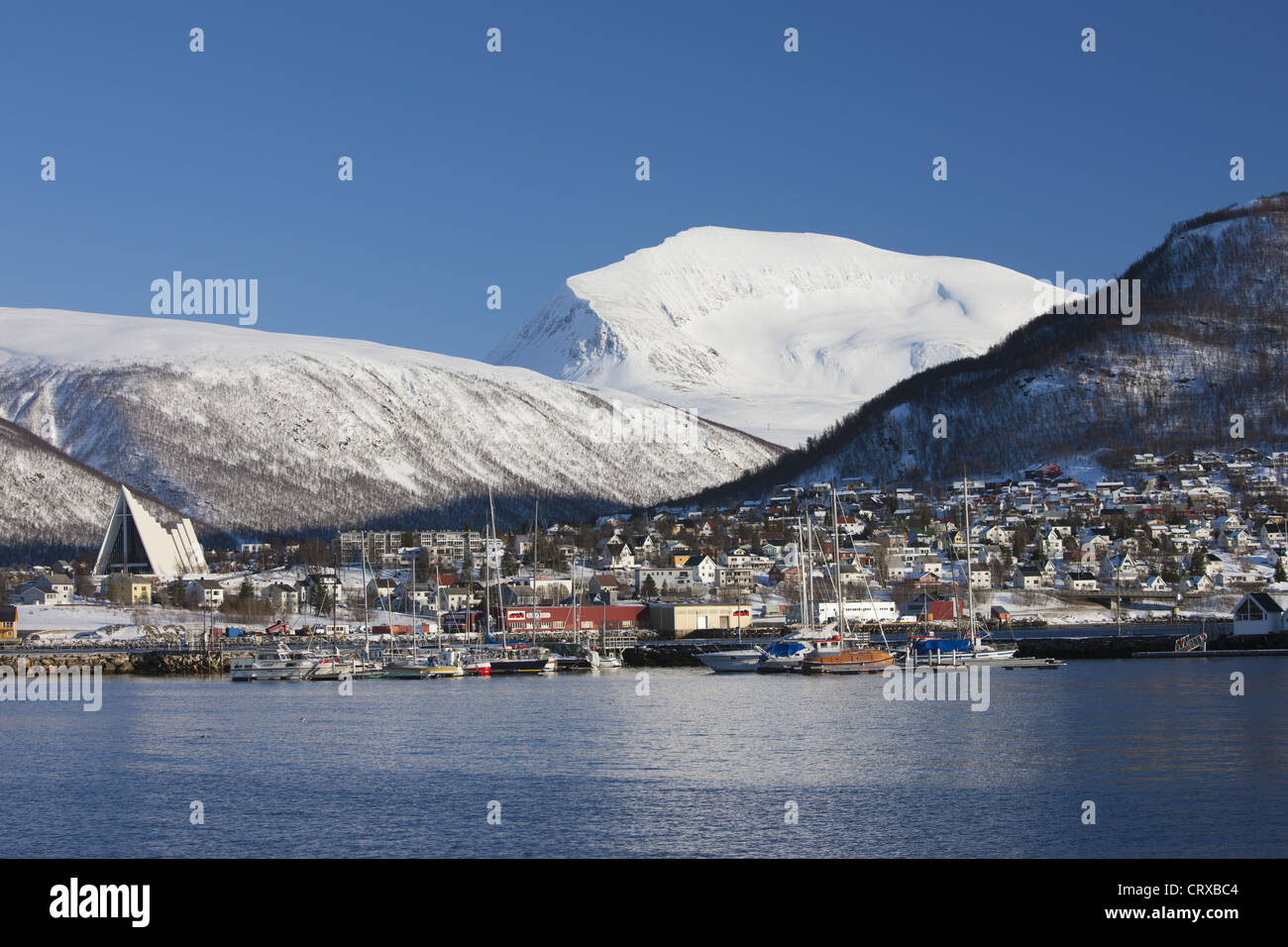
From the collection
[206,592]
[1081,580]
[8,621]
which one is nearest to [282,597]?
[206,592]

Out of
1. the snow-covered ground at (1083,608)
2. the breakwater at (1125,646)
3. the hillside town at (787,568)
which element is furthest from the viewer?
the hillside town at (787,568)

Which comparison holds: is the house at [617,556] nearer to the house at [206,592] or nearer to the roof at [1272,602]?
the house at [206,592]

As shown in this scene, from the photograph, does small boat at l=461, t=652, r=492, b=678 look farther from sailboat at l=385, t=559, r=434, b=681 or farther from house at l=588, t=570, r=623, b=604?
house at l=588, t=570, r=623, b=604

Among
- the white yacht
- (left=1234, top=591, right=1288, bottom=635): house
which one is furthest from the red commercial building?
(left=1234, top=591, right=1288, bottom=635): house

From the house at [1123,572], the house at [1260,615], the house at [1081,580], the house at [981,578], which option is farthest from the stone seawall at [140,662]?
the house at [1123,572]

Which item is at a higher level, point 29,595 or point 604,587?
point 29,595

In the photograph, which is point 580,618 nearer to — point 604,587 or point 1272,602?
point 604,587
